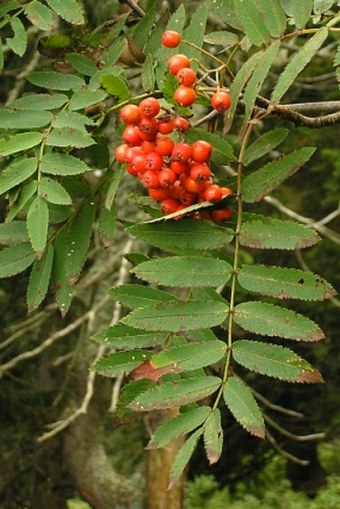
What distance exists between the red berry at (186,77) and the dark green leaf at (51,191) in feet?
0.60

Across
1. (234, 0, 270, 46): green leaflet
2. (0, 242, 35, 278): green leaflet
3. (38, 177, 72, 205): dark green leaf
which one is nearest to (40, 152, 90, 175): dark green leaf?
(38, 177, 72, 205): dark green leaf

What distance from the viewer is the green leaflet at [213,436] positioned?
839mm

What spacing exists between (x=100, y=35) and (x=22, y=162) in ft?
0.99

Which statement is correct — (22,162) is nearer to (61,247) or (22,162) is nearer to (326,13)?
(61,247)

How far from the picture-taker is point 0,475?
4.36 meters

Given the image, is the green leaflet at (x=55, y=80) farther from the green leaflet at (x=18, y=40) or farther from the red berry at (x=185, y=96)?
the red berry at (x=185, y=96)

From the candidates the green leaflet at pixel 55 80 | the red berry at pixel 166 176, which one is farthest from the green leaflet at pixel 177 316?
the green leaflet at pixel 55 80

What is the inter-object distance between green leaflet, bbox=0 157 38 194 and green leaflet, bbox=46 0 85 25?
0.22 meters

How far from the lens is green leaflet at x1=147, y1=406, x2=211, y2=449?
2.76 ft

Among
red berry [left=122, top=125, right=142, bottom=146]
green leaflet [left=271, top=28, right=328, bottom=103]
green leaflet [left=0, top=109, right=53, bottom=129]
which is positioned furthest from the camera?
Answer: green leaflet [left=0, top=109, right=53, bottom=129]

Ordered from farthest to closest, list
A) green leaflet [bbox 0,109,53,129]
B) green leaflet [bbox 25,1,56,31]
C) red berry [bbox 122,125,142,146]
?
green leaflet [bbox 25,1,56,31] → green leaflet [bbox 0,109,53,129] → red berry [bbox 122,125,142,146]

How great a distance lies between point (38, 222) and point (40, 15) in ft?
1.04

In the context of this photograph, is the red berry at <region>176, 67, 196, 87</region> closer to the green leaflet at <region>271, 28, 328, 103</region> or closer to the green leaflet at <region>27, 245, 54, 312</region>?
the green leaflet at <region>271, 28, 328, 103</region>

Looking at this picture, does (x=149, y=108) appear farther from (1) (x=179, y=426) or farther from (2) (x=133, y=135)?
(1) (x=179, y=426)
